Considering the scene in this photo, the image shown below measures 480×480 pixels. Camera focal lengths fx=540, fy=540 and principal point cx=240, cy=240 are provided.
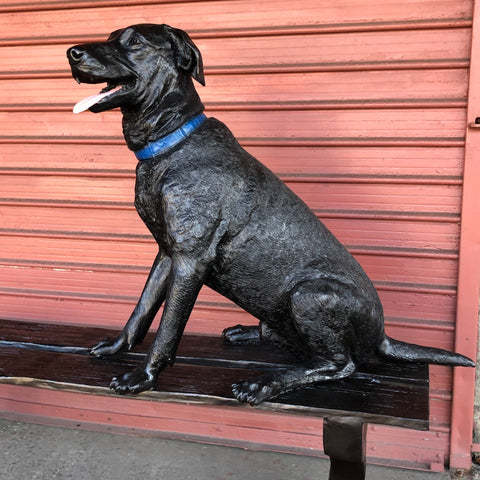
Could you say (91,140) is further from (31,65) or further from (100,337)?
(100,337)

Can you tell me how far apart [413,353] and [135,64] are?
1597mm

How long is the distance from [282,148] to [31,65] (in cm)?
164

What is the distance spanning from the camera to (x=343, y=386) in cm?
209

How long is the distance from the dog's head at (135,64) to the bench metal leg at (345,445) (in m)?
1.38

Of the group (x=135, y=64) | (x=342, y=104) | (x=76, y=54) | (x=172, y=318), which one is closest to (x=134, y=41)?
(x=135, y=64)

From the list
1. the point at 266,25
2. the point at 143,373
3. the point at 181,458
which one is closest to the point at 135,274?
the point at 181,458

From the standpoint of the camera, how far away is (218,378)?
2184mm

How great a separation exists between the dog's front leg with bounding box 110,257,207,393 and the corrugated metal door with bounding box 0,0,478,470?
1.20m

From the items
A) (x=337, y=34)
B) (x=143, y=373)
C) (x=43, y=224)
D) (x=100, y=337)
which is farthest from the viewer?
(x=43, y=224)

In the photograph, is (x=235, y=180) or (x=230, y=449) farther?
(x=230, y=449)

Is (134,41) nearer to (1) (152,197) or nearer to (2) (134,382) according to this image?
(1) (152,197)

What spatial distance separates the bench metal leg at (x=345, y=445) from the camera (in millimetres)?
1985

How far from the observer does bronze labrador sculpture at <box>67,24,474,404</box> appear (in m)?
1.97

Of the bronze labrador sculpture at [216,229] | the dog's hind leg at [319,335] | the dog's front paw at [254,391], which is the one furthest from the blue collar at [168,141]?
the dog's front paw at [254,391]
